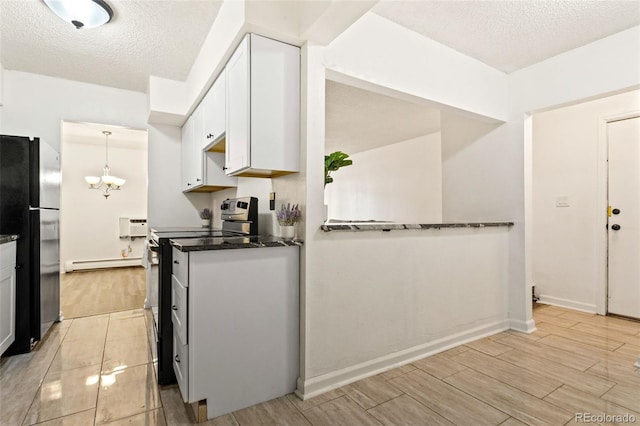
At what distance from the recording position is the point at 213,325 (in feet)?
5.51

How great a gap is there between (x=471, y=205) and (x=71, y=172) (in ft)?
21.0

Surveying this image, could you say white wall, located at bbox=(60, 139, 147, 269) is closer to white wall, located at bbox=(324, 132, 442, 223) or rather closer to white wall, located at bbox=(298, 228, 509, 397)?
white wall, located at bbox=(324, 132, 442, 223)

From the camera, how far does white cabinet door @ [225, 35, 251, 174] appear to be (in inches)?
74.8

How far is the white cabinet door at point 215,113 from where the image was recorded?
2.36m

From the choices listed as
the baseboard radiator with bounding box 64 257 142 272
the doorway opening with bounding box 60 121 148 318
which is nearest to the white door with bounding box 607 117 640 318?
the doorway opening with bounding box 60 121 148 318

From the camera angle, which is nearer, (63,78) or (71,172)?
(63,78)

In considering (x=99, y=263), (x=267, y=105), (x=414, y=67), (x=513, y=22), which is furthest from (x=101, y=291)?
(x=513, y=22)

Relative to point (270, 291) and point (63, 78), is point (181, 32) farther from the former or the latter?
point (270, 291)

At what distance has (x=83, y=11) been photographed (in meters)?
2.14

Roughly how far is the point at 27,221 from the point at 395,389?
9.40 ft

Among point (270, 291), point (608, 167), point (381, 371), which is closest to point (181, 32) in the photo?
point (270, 291)

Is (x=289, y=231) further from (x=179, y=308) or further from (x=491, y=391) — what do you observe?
(x=491, y=391)

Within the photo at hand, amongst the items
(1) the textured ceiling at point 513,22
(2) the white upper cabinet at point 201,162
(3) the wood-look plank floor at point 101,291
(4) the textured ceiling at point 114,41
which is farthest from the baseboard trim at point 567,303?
(3) the wood-look plank floor at point 101,291

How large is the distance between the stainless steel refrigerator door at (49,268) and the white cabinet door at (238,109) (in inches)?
68.1
